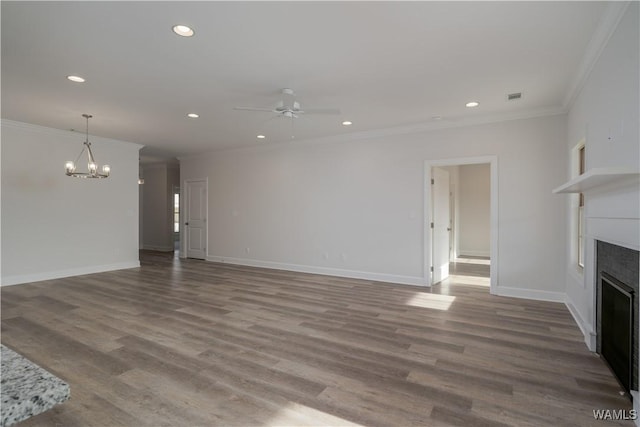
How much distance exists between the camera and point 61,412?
219 cm

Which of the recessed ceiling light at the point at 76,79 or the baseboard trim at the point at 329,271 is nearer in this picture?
the recessed ceiling light at the point at 76,79

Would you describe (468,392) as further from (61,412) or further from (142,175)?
(142,175)

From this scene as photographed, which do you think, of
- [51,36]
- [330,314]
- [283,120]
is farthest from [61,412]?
[283,120]

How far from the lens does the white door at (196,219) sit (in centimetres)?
884

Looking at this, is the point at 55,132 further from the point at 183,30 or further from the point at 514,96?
the point at 514,96

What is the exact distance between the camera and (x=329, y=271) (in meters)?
6.71

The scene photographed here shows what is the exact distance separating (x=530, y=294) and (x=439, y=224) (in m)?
1.81

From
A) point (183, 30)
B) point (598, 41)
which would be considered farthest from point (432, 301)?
point (183, 30)

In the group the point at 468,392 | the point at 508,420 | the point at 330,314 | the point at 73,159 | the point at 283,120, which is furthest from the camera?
the point at 73,159

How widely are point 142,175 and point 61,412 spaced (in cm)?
1021

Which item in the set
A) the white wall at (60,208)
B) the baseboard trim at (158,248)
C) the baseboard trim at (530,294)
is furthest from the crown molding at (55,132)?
the baseboard trim at (530,294)

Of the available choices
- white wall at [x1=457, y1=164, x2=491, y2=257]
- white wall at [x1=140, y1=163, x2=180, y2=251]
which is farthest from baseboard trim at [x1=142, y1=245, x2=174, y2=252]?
white wall at [x1=457, y1=164, x2=491, y2=257]

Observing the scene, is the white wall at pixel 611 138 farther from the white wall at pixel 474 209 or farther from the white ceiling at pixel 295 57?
the white wall at pixel 474 209

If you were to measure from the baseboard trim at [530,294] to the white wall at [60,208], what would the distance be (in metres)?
7.64
